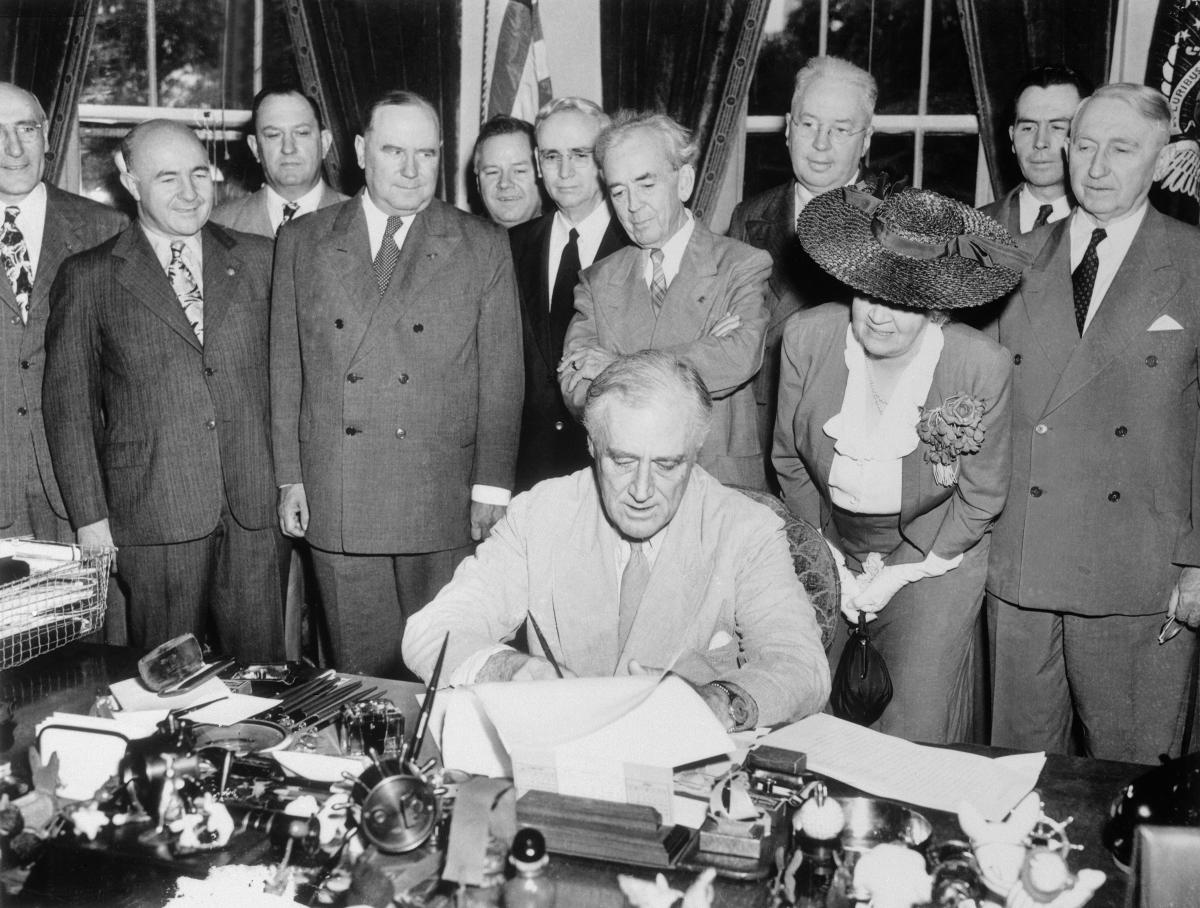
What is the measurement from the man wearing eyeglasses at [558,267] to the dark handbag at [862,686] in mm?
1301

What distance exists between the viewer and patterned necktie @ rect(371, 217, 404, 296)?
3.52 metres

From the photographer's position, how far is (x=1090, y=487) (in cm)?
305

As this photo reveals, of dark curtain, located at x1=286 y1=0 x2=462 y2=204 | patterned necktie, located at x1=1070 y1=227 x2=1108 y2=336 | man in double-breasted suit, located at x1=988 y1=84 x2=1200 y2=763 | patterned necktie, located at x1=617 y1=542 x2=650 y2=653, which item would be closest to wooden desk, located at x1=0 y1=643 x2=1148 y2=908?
patterned necktie, located at x1=617 y1=542 x2=650 y2=653

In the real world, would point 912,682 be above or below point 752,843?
below

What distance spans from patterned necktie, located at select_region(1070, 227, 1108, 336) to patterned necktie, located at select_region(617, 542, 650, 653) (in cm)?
162

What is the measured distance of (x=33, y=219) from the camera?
393cm

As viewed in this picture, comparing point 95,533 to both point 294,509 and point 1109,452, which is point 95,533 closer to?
point 294,509

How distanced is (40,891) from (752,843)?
0.99 m

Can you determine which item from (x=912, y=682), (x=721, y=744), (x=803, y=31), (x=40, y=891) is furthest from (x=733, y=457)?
(x=803, y=31)

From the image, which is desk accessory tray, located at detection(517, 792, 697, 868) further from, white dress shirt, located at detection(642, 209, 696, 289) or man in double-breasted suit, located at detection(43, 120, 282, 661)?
man in double-breasted suit, located at detection(43, 120, 282, 661)

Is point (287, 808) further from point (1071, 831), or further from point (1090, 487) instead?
point (1090, 487)

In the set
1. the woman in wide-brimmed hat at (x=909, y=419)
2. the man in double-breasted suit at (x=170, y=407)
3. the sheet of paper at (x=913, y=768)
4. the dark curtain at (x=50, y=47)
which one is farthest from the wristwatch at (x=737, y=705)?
the dark curtain at (x=50, y=47)

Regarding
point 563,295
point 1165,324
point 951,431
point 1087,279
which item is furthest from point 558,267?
point 1165,324

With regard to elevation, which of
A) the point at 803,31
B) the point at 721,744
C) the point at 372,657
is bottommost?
the point at 372,657
